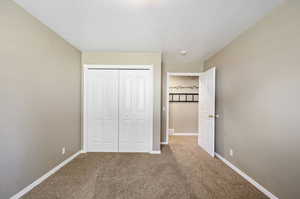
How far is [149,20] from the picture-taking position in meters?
1.98

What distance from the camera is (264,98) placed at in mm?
1847

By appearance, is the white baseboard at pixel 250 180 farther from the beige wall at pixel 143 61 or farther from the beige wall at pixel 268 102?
the beige wall at pixel 143 61

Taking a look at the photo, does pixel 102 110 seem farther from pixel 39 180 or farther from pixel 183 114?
pixel 183 114

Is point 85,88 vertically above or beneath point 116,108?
above

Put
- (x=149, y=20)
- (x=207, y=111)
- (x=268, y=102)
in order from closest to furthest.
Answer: (x=268, y=102) → (x=149, y=20) → (x=207, y=111)

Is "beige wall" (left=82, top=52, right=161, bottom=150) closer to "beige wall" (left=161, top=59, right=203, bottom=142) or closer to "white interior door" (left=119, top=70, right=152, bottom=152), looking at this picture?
"white interior door" (left=119, top=70, right=152, bottom=152)

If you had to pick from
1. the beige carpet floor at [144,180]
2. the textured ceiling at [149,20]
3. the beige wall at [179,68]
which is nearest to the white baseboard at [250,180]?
the beige carpet floor at [144,180]

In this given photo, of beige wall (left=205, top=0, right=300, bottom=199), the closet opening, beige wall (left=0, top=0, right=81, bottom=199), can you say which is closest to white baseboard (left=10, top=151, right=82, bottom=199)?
beige wall (left=0, top=0, right=81, bottom=199)

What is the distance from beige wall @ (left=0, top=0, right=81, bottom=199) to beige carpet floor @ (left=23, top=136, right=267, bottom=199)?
1.28 ft

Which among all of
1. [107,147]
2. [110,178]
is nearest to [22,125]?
[110,178]

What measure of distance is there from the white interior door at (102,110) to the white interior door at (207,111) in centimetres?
227

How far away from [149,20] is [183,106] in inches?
146

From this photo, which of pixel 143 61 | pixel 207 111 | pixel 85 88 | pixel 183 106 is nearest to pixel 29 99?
pixel 85 88

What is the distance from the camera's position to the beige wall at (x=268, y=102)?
148 centimetres
